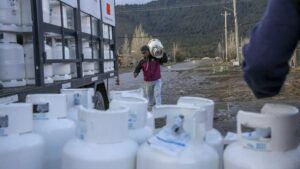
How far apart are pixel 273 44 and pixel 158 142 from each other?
28.3 inches

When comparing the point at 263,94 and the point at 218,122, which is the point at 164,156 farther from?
the point at 218,122

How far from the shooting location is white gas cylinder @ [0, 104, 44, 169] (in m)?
2.01

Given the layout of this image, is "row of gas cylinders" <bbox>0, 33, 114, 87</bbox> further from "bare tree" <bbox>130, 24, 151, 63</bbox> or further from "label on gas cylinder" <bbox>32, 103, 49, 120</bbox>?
"bare tree" <bbox>130, 24, 151, 63</bbox>

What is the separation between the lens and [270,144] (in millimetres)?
1796

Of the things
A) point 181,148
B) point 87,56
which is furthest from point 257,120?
point 87,56

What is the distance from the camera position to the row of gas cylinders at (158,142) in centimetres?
181

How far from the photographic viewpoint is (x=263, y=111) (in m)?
1.91

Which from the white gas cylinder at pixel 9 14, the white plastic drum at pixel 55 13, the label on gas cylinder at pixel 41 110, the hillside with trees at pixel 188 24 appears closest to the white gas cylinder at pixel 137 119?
the label on gas cylinder at pixel 41 110

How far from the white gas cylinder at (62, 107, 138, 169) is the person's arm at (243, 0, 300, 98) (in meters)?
0.69

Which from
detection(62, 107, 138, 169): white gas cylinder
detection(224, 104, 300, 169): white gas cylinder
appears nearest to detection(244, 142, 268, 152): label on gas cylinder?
detection(224, 104, 300, 169): white gas cylinder

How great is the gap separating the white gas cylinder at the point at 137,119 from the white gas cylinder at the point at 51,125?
28 cm

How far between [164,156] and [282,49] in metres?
0.70

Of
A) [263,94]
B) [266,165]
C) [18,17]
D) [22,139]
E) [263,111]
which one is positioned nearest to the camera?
[263,94]

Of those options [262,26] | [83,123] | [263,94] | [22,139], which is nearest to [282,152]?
[263,94]
